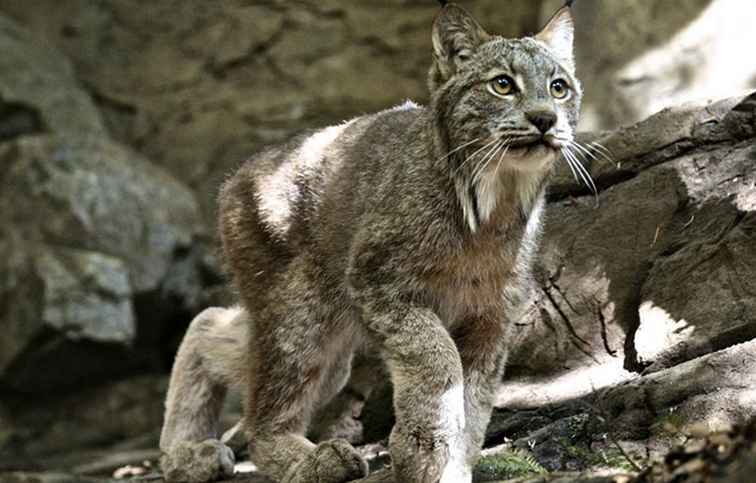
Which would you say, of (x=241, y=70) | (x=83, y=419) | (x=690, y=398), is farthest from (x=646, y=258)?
(x=241, y=70)

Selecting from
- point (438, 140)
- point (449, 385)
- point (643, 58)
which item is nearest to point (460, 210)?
point (438, 140)

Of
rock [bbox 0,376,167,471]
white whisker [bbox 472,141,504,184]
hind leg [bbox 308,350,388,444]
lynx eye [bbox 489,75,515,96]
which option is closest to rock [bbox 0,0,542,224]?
rock [bbox 0,376,167,471]

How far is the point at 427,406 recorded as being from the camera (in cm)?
494

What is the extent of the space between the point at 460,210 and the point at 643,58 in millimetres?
5765

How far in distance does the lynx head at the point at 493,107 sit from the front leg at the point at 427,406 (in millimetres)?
586

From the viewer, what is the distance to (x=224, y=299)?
10898 mm

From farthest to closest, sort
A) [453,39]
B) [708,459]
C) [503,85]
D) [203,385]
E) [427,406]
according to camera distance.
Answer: [203,385] → [453,39] → [503,85] → [427,406] → [708,459]

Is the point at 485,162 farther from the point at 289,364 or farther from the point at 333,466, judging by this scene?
the point at 333,466

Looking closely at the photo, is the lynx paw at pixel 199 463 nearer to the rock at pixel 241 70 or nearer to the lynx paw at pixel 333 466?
the lynx paw at pixel 333 466

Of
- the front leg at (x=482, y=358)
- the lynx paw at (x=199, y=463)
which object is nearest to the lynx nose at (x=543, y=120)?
the front leg at (x=482, y=358)

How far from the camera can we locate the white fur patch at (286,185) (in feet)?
19.5

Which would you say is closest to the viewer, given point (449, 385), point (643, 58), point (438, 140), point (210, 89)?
point (449, 385)

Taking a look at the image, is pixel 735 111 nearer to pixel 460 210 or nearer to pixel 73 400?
pixel 460 210

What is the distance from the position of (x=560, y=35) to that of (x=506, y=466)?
2.13 meters
